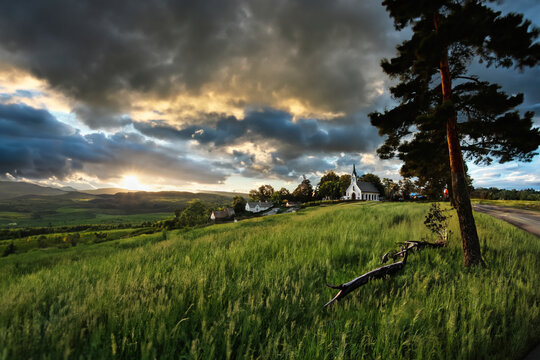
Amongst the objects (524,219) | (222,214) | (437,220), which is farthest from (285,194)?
(437,220)

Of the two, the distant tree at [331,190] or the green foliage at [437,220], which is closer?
the green foliage at [437,220]

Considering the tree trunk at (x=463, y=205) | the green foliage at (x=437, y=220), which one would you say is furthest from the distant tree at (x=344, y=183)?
the tree trunk at (x=463, y=205)

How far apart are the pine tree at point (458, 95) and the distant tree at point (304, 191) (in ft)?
361

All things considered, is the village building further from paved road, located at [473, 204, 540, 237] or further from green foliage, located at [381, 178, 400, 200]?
paved road, located at [473, 204, 540, 237]

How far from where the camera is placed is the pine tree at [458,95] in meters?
4.97

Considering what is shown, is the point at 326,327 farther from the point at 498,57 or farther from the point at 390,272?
the point at 498,57

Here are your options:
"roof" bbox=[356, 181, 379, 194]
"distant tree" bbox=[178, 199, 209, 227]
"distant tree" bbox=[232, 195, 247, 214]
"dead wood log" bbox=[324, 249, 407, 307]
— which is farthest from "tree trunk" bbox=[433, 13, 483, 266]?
"distant tree" bbox=[232, 195, 247, 214]

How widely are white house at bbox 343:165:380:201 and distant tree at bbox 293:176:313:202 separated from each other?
25774 millimetres

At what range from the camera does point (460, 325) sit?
293 centimetres

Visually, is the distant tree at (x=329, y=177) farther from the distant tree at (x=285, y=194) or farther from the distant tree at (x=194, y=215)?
the distant tree at (x=194, y=215)

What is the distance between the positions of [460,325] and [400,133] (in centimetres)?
579

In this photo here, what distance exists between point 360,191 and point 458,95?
285ft

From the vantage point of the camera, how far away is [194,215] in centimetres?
8419

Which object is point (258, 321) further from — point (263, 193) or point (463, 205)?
point (263, 193)
